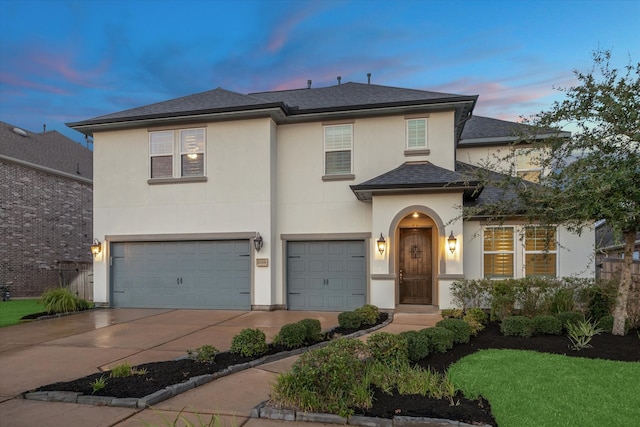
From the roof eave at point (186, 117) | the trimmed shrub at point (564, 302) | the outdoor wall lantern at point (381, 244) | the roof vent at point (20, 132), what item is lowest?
the trimmed shrub at point (564, 302)

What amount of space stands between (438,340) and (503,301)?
3.16 m

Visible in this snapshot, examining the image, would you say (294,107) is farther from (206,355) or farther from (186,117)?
(206,355)

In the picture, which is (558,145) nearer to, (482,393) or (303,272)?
(482,393)

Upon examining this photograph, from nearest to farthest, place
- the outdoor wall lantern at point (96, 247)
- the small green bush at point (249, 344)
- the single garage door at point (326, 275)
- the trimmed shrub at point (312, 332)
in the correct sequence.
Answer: the small green bush at point (249, 344) → the trimmed shrub at point (312, 332) → the single garage door at point (326, 275) → the outdoor wall lantern at point (96, 247)

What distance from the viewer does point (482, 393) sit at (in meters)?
4.63

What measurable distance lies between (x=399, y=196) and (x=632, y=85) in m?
5.65

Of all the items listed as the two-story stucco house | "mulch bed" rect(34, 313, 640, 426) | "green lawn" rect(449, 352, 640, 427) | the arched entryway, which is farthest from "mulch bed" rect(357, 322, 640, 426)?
the two-story stucco house

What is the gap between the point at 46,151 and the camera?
766 inches

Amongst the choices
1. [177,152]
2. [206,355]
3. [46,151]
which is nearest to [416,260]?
[206,355]

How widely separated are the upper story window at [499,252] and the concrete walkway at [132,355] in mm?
2453

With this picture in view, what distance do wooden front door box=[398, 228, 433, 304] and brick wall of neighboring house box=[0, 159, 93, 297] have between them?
49.3 feet

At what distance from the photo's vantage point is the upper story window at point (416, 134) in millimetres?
11852

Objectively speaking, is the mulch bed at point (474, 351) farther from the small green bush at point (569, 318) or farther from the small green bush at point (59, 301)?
the small green bush at point (59, 301)

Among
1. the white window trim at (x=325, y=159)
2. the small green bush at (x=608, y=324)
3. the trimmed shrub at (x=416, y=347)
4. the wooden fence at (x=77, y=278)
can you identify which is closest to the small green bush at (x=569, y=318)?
the small green bush at (x=608, y=324)
